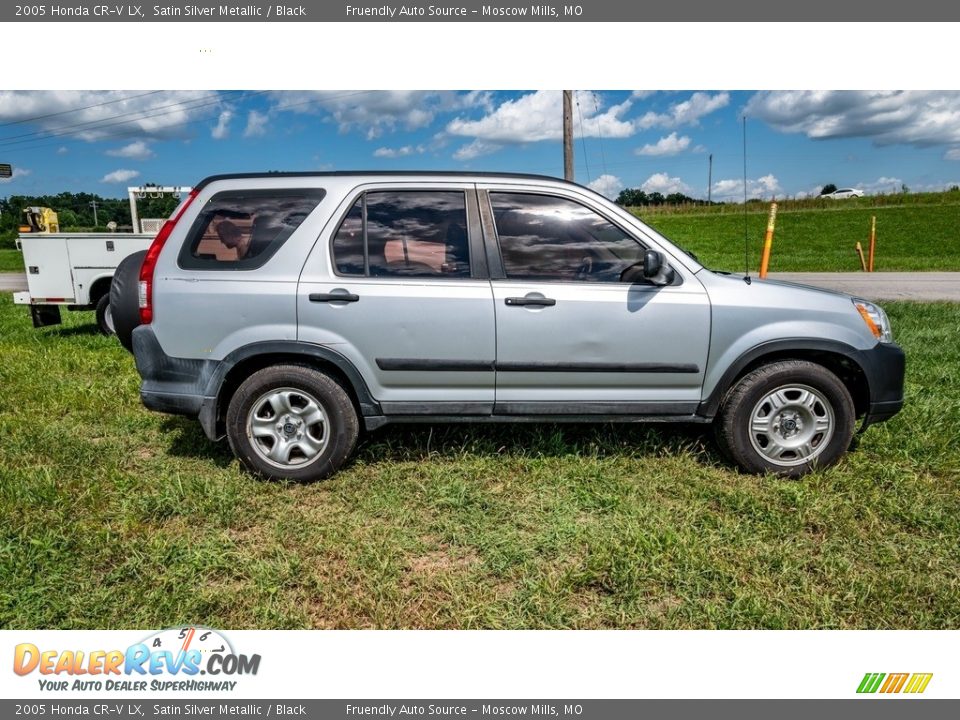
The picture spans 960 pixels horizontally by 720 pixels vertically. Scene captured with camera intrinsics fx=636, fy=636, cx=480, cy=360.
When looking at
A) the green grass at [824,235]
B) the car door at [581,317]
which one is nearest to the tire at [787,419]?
the car door at [581,317]

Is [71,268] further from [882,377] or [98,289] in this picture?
[882,377]

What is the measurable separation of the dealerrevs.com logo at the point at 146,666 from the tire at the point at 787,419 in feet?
9.64

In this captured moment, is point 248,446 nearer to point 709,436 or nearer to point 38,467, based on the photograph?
point 38,467

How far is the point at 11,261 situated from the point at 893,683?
3219 centimetres

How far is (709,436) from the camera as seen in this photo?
14.8ft

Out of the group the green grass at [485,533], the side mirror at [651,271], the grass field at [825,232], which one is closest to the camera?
the green grass at [485,533]

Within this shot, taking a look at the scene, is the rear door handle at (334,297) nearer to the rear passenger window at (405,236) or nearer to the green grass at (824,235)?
the rear passenger window at (405,236)

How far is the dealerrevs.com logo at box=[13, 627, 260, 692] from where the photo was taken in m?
2.42

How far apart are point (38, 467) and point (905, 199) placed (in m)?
43.6

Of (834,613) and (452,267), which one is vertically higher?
(452,267)

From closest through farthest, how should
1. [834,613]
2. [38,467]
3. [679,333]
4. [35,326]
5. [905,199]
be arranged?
1. [834,613]
2. [679,333]
3. [38,467]
4. [35,326]
5. [905,199]

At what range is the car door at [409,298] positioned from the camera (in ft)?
12.2

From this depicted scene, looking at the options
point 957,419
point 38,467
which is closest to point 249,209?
point 38,467

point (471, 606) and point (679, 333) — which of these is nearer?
point (471, 606)
